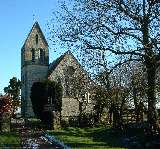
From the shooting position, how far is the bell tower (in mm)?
73062

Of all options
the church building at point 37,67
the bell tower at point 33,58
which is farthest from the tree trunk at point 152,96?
the bell tower at point 33,58

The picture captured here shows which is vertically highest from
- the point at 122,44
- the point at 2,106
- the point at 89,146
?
the point at 122,44

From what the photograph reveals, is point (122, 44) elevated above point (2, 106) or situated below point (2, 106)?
above

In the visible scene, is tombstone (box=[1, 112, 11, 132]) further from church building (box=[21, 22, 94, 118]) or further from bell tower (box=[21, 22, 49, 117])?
bell tower (box=[21, 22, 49, 117])

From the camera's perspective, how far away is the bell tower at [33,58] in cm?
7306

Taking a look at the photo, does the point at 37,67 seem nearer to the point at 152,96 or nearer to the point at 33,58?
the point at 33,58

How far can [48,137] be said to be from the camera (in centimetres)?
3025

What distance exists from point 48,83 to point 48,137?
Result: 21.3 m

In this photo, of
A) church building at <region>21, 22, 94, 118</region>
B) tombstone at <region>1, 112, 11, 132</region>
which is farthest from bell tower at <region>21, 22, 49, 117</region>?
tombstone at <region>1, 112, 11, 132</region>

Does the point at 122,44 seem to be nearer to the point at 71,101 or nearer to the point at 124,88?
the point at 124,88

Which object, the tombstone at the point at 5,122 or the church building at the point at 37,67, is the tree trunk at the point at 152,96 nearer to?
the tombstone at the point at 5,122

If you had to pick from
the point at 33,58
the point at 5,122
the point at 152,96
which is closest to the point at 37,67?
the point at 33,58

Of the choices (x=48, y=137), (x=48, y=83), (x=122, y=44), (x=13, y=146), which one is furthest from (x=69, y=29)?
(x=48, y=83)

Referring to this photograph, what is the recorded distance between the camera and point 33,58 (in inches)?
2931
